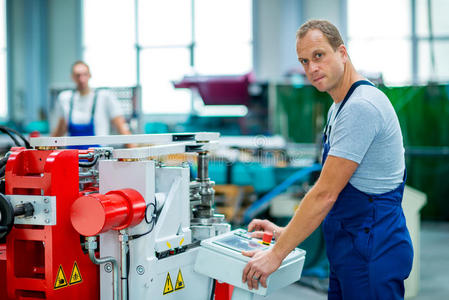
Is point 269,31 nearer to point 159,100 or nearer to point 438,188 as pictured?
point 159,100

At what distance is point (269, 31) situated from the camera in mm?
7859

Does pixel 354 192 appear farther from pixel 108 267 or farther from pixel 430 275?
pixel 430 275

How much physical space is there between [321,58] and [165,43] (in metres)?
7.04

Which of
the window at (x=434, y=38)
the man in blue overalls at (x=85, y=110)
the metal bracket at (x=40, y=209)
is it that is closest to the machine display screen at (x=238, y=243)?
the metal bracket at (x=40, y=209)

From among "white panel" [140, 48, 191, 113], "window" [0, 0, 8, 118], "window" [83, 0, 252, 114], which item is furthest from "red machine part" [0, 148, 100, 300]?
"window" [0, 0, 8, 118]

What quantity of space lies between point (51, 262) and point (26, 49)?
309 inches

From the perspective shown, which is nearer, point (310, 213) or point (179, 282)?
point (310, 213)

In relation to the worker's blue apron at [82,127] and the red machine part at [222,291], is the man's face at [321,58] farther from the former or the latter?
the worker's blue apron at [82,127]

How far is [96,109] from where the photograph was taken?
353 centimetres

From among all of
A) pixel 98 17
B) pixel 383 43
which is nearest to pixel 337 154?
pixel 383 43

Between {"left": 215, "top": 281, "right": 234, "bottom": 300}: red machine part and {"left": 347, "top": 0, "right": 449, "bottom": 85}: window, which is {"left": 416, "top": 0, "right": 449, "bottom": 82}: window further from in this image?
{"left": 215, "top": 281, "right": 234, "bottom": 300}: red machine part

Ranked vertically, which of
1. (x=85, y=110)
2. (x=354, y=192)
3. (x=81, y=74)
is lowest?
(x=354, y=192)

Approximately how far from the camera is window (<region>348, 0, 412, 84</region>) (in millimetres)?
7551

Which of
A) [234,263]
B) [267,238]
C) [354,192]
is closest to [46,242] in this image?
[234,263]
